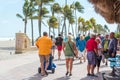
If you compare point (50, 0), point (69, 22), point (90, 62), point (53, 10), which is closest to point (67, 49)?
point (90, 62)

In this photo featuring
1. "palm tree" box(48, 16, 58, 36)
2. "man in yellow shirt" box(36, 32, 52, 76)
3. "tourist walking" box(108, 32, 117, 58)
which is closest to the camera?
"man in yellow shirt" box(36, 32, 52, 76)

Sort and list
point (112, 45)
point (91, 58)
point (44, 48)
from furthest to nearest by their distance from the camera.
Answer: point (112, 45) < point (44, 48) < point (91, 58)

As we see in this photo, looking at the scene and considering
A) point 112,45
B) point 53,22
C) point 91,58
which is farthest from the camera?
point 53,22

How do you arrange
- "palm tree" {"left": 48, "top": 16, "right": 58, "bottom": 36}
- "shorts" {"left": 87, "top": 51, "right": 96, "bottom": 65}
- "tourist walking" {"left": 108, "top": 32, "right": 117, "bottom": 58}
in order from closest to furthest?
"shorts" {"left": 87, "top": 51, "right": 96, "bottom": 65}, "tourist walking" {"left": 108, "top": 32, "right": 117, "bottom": 58}, "palm tree" {"left": 48, "top": 16, "right": 58, "bottom": 36}

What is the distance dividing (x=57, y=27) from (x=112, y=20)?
250 ft

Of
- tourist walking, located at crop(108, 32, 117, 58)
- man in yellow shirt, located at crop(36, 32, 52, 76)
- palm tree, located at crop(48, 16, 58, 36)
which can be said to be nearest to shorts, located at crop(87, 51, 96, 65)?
tourist walking, located at crop(108, 32, 117, 58)

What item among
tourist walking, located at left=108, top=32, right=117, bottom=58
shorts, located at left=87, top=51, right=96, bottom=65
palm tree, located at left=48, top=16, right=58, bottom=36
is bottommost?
shorts, located at left=87, top=51, right=96, bottom=65

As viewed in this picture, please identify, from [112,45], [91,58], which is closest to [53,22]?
[112,45]

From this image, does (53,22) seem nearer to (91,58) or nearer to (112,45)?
(112,45)

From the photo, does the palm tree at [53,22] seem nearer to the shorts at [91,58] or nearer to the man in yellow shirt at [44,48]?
the man in yellow shirt at [44,48]

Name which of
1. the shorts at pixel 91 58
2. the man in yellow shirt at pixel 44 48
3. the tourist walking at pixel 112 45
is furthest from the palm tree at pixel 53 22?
the shorts at pixel 91 58

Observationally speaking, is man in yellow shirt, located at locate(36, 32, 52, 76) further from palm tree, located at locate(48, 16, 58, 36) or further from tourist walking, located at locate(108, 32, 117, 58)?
palm tree, located at locate(48, 16, 58, 36)

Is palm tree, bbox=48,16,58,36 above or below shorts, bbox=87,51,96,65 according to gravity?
above

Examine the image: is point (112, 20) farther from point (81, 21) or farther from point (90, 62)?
point (81, 21)
